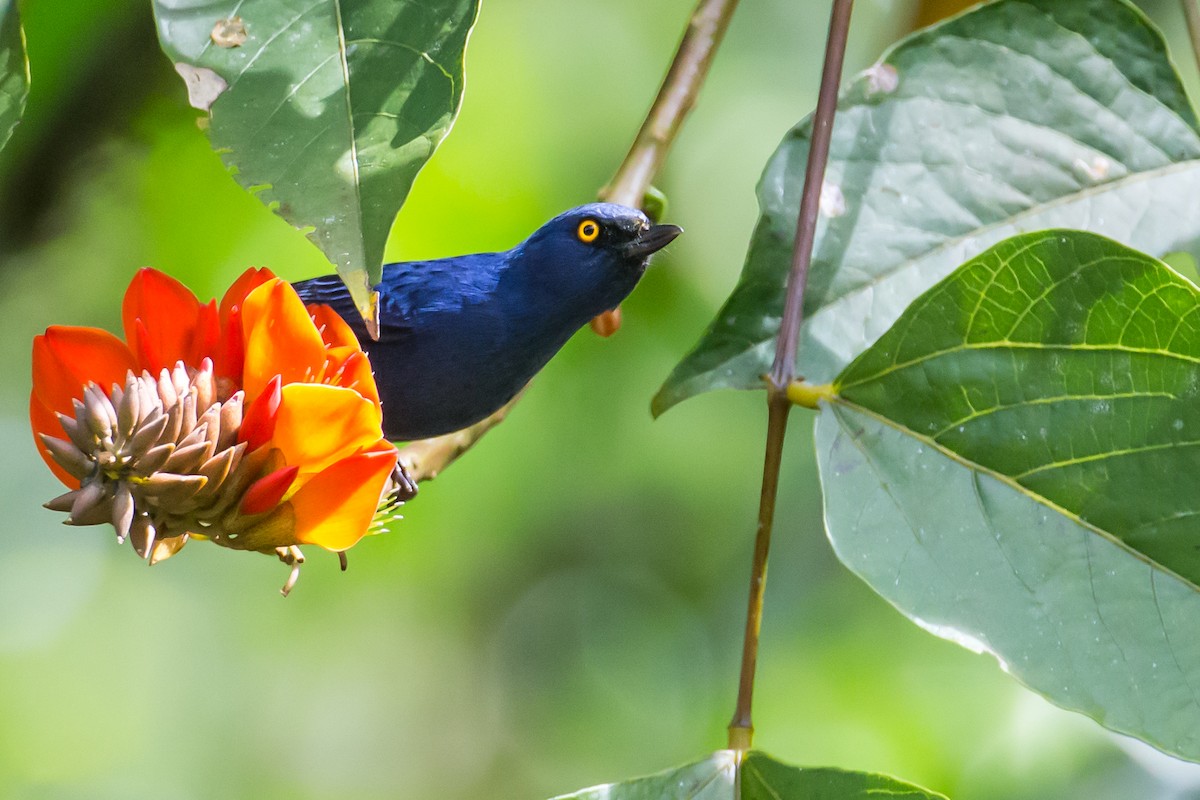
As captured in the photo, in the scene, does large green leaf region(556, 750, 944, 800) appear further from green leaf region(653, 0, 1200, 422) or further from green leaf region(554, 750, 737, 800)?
green leaf region(653, 0, 1200, 422)

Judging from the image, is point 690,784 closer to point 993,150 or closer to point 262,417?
point 262,417

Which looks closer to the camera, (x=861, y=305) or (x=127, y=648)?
(x=861, y=305)

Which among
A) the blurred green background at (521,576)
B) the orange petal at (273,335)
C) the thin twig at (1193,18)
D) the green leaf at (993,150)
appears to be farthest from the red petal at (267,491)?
the blurred green background at (521,576)

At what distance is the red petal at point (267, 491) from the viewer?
138 cm

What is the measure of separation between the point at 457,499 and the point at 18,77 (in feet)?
11.8

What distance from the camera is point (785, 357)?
1846 mm

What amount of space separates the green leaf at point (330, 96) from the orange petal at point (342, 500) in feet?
0.64

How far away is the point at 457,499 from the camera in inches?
200

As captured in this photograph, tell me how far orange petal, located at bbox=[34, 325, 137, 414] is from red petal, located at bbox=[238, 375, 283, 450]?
19 cm

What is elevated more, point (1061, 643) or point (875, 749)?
point (1061, 643)

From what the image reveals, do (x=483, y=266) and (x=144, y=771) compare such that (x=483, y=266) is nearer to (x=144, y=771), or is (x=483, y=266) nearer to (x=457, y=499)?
(x=457, y=499)

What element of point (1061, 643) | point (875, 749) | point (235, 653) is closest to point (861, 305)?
point (1061, 643)

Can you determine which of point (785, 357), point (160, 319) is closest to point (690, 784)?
point (785, 357)

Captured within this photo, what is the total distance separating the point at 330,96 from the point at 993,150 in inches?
55.0
